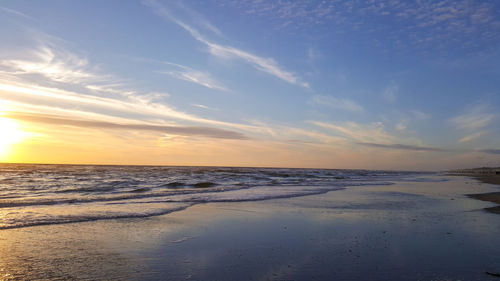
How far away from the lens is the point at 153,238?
28.7 feet

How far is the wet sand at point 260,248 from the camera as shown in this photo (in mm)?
5844

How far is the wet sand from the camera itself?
230 inches

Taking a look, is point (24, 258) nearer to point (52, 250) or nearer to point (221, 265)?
point (52, 250)

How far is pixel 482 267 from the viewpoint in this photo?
6.05 m

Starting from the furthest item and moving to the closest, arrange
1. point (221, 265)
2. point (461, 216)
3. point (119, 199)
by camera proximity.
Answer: point (119, 199) → point (461, 216) → point (221, 265)

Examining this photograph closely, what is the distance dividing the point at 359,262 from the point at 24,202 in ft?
56.2

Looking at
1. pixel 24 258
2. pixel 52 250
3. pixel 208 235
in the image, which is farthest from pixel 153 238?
pixel 24 258

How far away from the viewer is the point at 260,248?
763 cm

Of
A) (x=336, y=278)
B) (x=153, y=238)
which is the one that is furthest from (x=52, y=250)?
(x=336, y=278)

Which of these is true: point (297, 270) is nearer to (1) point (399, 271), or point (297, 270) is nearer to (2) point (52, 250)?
(1) point (399, 271)

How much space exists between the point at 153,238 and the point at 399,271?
626cm

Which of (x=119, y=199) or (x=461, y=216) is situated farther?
(x=119, y=199)

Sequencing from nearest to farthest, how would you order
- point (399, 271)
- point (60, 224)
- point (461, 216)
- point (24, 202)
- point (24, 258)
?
1. point (399, 271)
2. point (24, 258)
3. point (60, 224)
4. point (461, 216)
5. point (24, 202)

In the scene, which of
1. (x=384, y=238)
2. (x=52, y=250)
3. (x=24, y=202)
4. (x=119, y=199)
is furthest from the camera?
(x=119, y=199)
